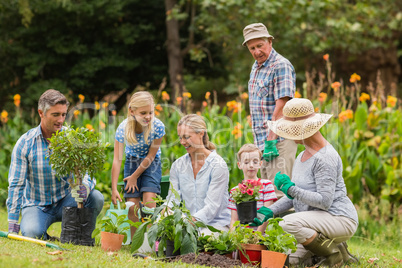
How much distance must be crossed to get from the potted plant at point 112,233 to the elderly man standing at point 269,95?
1449 mm

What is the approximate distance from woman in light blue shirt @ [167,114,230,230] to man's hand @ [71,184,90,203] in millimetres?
756

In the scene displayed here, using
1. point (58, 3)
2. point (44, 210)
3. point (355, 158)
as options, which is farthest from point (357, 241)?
point (58, 3)

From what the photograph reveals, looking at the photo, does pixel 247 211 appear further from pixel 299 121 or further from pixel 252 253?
pixel 299 121

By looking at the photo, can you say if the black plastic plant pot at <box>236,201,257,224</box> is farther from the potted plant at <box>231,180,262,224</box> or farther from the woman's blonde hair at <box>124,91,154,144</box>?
the woman's blonde hair at <box>124,91,154,144</box>

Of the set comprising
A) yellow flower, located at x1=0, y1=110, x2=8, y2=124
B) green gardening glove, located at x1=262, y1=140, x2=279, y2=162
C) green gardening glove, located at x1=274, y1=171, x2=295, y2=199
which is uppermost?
yellow flower, located at x1=0, y1=110, x2=8, y2=124

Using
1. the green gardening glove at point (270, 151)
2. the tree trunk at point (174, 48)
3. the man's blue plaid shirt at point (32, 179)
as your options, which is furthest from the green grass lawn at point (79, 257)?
the tree trunk at point (174, 48)

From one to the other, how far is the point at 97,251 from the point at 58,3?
9.05m

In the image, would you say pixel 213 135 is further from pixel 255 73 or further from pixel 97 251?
pixel 97 251

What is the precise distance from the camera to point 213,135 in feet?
21.4

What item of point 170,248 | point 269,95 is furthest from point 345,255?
point 269,95

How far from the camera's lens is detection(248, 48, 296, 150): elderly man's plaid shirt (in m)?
4.38

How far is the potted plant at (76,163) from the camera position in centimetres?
382

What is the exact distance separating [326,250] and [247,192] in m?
0.73

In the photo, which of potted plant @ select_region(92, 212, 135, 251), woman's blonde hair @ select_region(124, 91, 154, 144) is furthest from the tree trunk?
potted plant @ select_region(92, 212, 135, 251)
